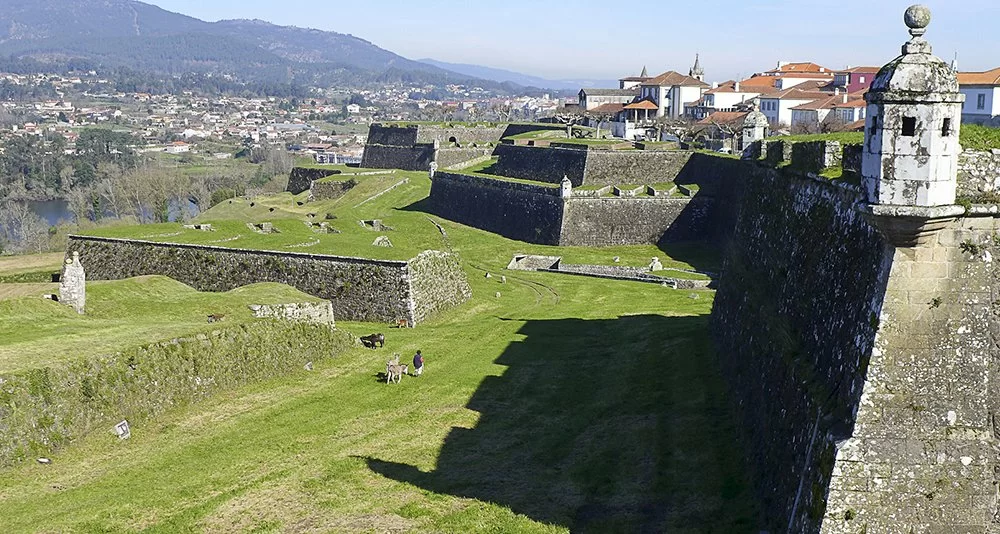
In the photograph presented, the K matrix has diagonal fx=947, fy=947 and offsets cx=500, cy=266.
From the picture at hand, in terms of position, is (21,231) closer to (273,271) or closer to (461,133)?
(461,133)

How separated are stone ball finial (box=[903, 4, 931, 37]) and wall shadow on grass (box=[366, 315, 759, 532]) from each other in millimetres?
8406

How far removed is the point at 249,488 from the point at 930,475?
13271mm

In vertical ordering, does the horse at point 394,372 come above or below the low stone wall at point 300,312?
below

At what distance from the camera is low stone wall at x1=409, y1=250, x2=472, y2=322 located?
40688mm

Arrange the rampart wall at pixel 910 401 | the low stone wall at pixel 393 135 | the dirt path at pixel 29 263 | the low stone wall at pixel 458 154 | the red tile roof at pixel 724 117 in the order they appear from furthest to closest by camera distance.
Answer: the red tile roof at pixel 724 117
the low stone wall at pixel 393 135
the low stone wall at pixel 458 154
the dirt path at pixel 29 263
the rampart wall at pixel 910 401

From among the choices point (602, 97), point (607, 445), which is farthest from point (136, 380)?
point (602, 97)

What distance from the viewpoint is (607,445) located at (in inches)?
848

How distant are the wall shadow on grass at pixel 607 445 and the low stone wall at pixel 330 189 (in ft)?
201

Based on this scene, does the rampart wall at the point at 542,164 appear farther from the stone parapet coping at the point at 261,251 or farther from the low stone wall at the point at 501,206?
the stone parapet coping at the point at 261,251

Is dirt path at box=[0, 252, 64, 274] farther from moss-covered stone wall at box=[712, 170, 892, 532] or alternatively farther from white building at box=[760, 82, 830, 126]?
white building at box=[760, 82, 830, 126]

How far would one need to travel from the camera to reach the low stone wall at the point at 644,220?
6400 centimetres

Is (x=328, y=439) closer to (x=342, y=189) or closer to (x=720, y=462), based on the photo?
(x=720, y=462)

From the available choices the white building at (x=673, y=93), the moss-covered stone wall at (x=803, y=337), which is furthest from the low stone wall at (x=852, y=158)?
the white building at (x=673, y=93)

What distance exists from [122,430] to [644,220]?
45.3 metres
